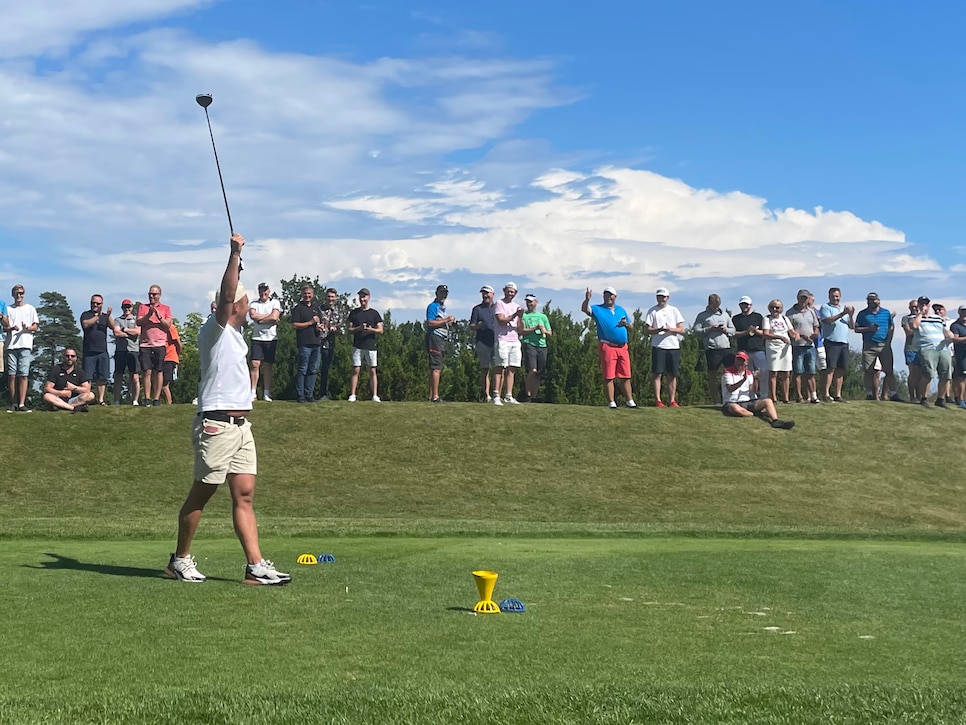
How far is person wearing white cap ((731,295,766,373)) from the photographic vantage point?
1025 inches

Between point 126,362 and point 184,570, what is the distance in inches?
651

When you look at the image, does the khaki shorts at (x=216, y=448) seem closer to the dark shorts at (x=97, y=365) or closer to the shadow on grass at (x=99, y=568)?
the shadow on grass at (x=99, y=568)

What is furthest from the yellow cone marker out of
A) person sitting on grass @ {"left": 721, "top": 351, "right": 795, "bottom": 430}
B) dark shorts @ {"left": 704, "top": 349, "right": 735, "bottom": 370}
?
dark shorts @ {"left": 704, "top": 349, "right": 735, "bottom": 370}

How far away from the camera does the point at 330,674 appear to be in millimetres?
5656

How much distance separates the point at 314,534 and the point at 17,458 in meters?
10.2

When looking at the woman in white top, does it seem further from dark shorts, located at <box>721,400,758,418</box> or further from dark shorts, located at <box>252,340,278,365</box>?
dark shorts, located at <box>252,340,278,365</box>

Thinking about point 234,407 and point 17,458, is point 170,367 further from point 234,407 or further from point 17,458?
point 234,407

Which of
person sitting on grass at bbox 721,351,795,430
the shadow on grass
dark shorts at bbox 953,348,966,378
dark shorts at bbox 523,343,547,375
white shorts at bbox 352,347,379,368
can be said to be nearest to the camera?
the shadow on grass

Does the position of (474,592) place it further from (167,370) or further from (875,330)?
(875,330)

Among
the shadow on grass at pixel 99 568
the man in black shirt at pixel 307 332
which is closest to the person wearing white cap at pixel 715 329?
the man in black shirt at pixel 307 332

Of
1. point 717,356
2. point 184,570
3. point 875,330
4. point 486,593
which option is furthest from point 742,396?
point 486,593

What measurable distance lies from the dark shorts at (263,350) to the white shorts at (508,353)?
472 cm

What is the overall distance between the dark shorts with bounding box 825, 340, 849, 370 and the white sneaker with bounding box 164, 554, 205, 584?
2071 cm

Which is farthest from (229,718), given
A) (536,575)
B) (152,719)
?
(536,575)
